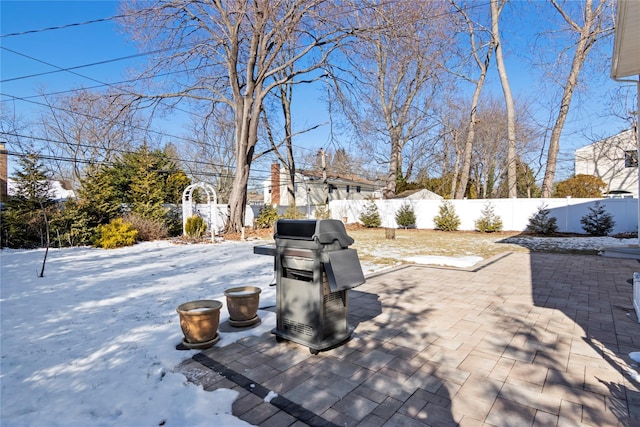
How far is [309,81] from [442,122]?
1022 centimetres

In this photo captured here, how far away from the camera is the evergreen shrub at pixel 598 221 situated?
12492mm

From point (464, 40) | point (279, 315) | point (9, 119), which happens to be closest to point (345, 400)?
point (279, 315)

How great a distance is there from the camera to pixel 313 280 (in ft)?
8.82

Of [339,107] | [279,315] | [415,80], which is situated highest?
[415,80]

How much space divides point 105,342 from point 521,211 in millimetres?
16650

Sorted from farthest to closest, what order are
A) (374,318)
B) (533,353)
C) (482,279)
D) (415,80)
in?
1. (415,80)
2. (482,279)
3. (374,318)
4. (533,353)

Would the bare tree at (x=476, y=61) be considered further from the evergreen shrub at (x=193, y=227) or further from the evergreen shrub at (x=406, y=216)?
the evergreen shrub at (x=193, y=227)

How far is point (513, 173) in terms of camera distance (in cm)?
1605

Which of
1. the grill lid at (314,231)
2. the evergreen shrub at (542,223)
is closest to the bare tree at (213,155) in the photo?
the evergreen shrub at (542,223)

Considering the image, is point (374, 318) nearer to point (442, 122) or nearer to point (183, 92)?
point (183, 92)

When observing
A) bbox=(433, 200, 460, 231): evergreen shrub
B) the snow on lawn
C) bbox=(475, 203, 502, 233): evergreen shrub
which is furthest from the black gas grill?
bbox=(433, 200, 460, 231): evergreen shrub

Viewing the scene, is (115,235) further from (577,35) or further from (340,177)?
(340,177)

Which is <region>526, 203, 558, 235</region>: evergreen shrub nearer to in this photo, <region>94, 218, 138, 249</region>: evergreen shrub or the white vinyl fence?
the white vinyl fence

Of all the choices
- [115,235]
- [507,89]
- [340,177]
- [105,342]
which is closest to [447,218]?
[507,89]
